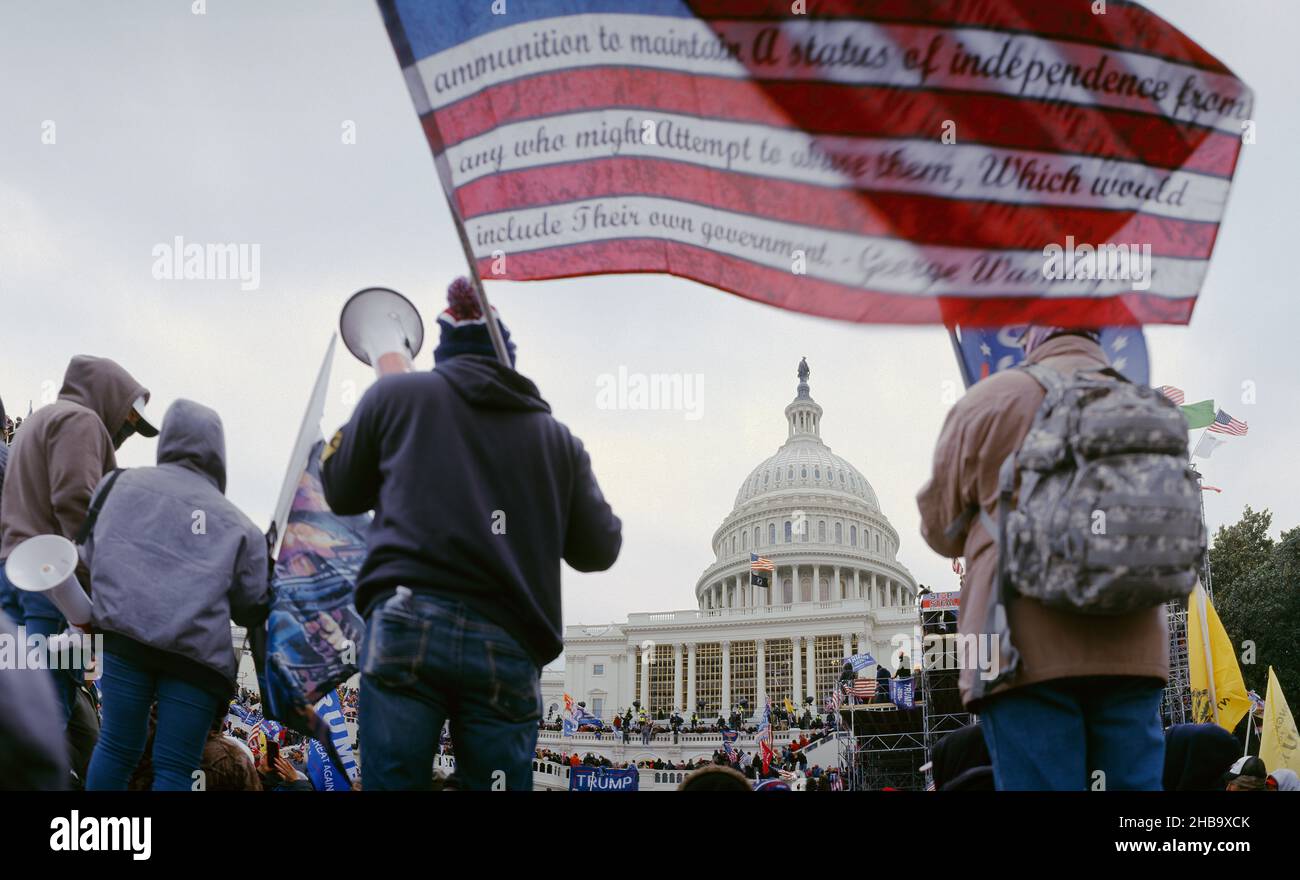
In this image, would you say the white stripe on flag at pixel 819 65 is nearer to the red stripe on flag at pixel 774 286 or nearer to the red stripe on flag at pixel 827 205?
the red stripe on flag at pixel 827 205

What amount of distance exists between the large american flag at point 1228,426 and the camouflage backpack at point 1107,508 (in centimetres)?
2504

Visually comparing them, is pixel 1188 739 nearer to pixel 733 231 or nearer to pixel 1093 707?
pixel 1093 707

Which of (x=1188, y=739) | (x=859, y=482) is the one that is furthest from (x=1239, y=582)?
(x=859, y=482)

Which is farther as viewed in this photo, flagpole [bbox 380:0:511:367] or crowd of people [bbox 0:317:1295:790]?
flagpole [bbox 380:0:511:367]

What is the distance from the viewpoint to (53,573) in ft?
11.2

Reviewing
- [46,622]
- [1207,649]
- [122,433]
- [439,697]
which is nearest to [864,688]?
[1207,649]

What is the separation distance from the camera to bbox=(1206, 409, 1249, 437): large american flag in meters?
24.6

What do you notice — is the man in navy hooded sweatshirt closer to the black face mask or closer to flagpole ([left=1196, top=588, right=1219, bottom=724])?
the black face mask

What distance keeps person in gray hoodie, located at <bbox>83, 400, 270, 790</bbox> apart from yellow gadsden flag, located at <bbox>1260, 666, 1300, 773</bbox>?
1529cm

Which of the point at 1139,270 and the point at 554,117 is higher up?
the point at 554,117

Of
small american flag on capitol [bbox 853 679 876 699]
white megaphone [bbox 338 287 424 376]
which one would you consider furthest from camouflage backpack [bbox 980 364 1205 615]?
small american flag on capitol [bbox 853 679 876 699]

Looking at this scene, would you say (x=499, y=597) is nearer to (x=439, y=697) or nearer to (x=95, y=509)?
(x=439, y=697)
